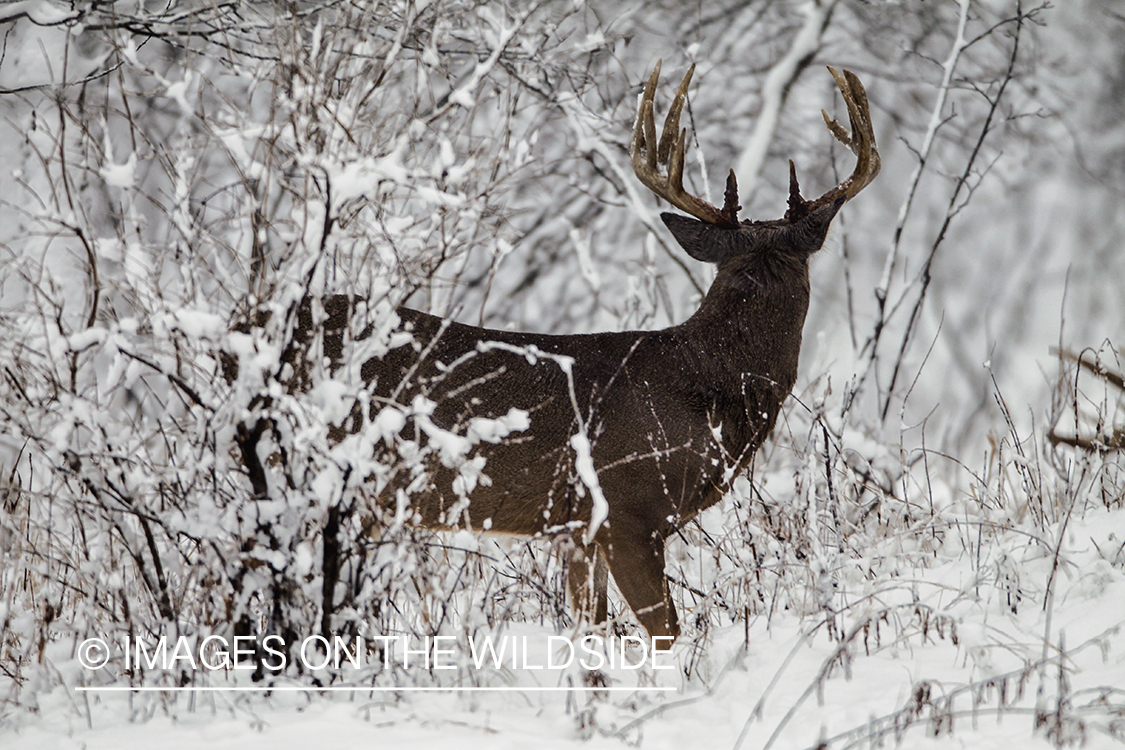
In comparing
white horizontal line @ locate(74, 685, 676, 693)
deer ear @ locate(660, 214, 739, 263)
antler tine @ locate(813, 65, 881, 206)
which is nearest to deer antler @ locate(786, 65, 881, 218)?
antler tine @ locate(813, 65, 881, 206)

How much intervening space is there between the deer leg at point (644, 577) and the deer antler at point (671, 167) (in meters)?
1.42

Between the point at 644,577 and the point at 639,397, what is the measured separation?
663 millimetres

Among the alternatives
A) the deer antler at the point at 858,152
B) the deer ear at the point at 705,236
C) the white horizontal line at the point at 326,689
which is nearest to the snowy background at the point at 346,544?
the white horizontal line at the point at 326,689

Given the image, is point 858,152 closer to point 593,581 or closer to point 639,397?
point 639,397

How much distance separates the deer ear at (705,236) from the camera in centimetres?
434

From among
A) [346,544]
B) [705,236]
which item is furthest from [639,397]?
[346,544]

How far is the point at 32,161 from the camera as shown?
24.6 ft

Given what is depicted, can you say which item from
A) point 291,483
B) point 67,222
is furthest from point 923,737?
point 67,222

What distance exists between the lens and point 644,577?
12.2 ft

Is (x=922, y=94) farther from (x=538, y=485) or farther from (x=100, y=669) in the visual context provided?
(x=100, y=669)

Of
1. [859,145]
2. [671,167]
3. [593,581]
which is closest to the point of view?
[593,581]

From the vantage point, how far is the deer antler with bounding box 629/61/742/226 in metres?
4.27

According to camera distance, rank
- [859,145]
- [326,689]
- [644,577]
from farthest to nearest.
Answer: [859,145] < [644,577] < [326,689]

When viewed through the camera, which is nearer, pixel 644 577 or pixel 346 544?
pixel 346 544
